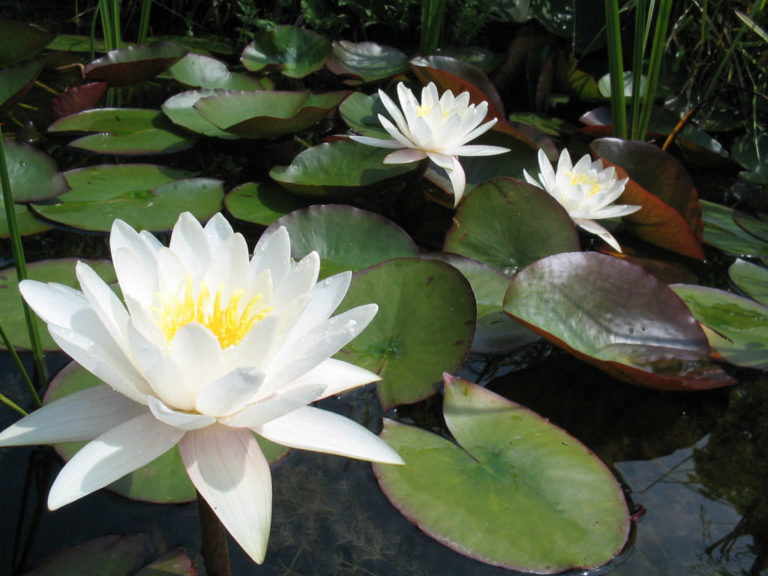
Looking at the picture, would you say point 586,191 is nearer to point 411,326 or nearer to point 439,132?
point 439,132

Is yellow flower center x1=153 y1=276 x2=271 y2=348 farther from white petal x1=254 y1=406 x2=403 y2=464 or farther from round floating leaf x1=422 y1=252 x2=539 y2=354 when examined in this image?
round floating leaf x1=422 y1=252 x2=539 y2=354

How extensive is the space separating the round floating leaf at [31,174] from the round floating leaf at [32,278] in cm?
54

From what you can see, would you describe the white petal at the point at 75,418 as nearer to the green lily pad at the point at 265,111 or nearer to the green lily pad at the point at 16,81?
the green lily pad at the point at 265,111

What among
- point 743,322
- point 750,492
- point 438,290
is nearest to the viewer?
point 750,492

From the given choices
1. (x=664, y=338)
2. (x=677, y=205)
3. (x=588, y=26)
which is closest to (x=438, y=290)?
(x=664, y=338)

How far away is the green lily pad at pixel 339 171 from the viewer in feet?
8.02

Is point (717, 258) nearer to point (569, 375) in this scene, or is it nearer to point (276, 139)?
point (569, 375)

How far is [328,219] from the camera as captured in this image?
2225mm

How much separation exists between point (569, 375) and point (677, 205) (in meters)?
1.06

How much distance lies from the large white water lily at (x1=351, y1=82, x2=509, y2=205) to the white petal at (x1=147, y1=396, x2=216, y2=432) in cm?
154

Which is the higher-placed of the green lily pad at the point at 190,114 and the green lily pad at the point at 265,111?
the green lily pad at the point at 265,111

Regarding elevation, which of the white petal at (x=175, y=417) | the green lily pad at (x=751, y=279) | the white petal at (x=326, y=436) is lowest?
the green lily pad at (x=751, y=279)

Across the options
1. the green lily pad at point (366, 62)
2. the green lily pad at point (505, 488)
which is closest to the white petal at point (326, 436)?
the green lily pad at point (505, 488)

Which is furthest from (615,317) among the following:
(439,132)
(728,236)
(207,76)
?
(207,76)
